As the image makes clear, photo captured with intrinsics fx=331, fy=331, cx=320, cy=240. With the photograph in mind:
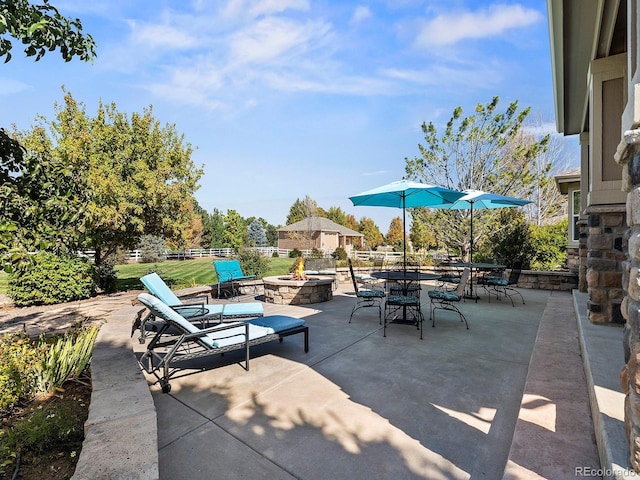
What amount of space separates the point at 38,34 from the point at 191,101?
10048mm

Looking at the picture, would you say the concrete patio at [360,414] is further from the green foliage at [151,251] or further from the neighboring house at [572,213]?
the green foliage at [151,251]

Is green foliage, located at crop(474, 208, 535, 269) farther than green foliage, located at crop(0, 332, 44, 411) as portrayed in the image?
Yes

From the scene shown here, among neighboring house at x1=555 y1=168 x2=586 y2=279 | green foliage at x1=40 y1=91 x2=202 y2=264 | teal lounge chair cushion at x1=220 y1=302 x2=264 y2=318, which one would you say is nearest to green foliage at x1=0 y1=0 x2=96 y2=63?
teal lounge chair cushion at x1=220 y1=302 x2=264 y2=318

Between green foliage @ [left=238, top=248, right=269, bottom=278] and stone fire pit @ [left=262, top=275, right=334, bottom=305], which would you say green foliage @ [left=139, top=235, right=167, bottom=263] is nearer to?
green foliage @ [left=238, top=248, right=269, bottom=278]

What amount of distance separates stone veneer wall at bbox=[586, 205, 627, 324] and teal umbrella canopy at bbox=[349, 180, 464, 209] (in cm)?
247

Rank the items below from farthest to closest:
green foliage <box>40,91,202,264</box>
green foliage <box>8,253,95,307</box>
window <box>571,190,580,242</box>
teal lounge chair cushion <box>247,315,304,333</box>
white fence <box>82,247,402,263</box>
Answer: white fence <box>82,247,402,263</box>
window <box>571,190,580,242</box>
green foliage <box>40,91,202,264</box>
green foliage <box>8,253,95,307</box>
teal lounge chair cushion <box>247,315,304,333</box>

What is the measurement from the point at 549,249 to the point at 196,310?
43.9ft

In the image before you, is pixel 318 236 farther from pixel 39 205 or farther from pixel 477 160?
pixel 39 205

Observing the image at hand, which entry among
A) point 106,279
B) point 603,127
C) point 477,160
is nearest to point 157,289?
point 603,127

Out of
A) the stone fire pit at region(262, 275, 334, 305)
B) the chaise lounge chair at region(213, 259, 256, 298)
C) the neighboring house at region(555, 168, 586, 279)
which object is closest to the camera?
the stone fire pit at region(262, 275, 334, 305)

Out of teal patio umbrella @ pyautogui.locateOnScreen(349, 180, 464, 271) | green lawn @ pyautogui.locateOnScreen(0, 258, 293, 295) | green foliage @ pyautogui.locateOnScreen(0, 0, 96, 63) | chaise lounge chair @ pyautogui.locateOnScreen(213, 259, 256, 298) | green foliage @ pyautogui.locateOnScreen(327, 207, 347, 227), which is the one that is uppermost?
green foliage @ pyautogui.locateOnScreen(327, 207, 347, 227)

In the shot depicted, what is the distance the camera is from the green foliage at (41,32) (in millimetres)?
2189

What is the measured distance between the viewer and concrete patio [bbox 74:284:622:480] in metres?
2.29

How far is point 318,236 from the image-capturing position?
38.8 metres
